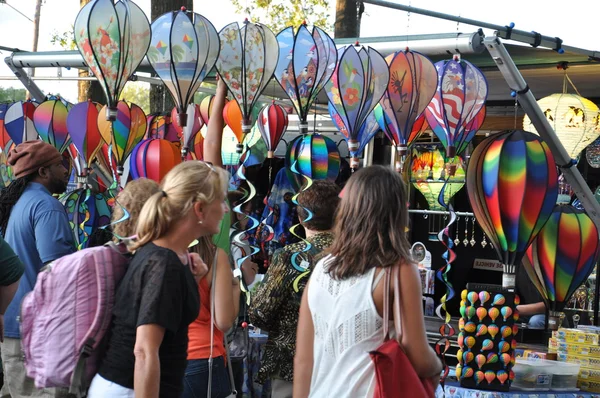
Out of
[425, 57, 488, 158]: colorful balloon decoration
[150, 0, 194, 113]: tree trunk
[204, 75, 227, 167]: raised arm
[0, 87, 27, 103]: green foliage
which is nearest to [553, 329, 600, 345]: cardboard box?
[425, 57, 488, 158]: colorful balloon decoration

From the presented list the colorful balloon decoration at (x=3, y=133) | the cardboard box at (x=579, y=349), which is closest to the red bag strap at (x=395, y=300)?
the cardboard box at (x=579, y=349)

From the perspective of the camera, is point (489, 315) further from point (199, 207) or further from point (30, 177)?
point (30, 177)

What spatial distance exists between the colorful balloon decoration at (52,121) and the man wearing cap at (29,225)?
1.73 m

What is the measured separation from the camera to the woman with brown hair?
218cm

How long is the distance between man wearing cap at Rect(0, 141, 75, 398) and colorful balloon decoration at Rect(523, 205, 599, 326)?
2.47 metres

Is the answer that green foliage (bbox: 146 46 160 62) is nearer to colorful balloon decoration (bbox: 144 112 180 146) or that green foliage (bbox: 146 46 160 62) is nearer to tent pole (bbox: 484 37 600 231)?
tent pole (bbox: 484 37 600 231)

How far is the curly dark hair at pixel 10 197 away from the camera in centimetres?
380

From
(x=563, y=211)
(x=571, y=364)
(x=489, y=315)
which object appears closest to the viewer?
(x=489, y=315)

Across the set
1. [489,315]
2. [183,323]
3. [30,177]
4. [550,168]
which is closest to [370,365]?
[183,323]

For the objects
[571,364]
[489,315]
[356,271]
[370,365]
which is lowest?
[571,364]

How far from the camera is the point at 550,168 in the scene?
3.87 m

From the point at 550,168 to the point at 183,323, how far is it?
2226 mm

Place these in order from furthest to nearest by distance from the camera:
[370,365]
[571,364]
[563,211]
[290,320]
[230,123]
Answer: [230,123], [563,211], [571,364], [290,320], [370,365]

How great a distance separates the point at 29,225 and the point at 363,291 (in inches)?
79.8
